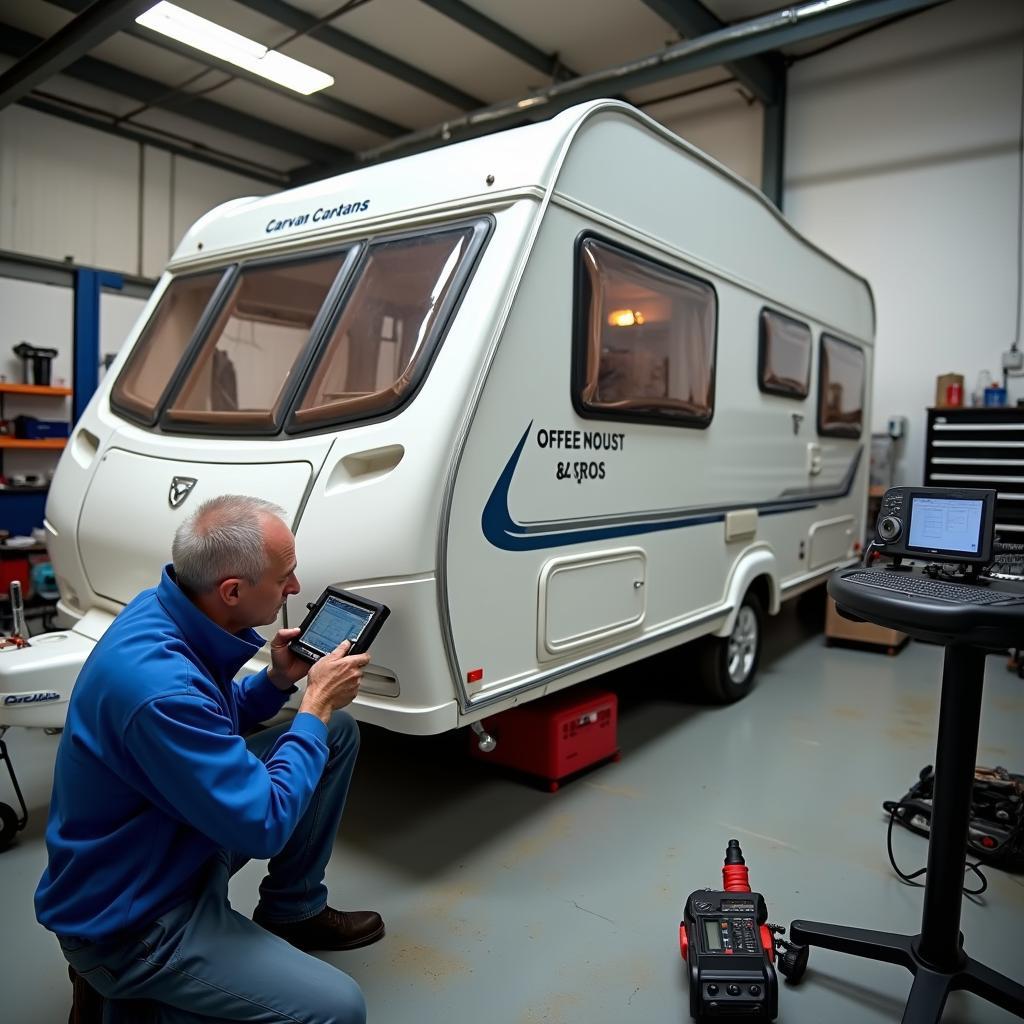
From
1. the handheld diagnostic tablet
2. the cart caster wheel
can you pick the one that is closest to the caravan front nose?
the handheld diagnostic tablet

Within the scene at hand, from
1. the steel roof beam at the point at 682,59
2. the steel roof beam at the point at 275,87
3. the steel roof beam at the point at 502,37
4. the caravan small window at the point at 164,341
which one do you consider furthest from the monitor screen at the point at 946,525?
the steel roof beam at the point at 275,87

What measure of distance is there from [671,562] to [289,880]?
196 centimetres

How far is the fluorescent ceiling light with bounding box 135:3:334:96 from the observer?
533cm

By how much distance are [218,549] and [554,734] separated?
1766mm

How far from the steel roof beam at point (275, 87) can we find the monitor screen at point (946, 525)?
638 centimetres

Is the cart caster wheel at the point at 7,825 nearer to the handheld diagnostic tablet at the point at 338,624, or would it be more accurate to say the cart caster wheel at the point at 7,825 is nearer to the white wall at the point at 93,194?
the handheld diagnostic tablet at the point at 338,624

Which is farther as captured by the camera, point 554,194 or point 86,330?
point 86,330

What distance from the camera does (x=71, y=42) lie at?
5.18m

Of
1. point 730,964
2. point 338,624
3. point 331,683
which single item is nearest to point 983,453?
point 730,964

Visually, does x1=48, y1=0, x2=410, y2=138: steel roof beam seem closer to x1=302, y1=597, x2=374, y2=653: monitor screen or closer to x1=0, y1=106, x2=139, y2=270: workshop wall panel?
x1=0, y1=106, x2=139, y2=270: workshop wall panel

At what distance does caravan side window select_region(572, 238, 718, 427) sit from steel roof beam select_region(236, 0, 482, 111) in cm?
469

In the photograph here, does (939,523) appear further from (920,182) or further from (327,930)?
(920,182)

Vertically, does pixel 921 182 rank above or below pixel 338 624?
above

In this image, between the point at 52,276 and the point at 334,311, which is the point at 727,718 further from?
the point at 52,276
